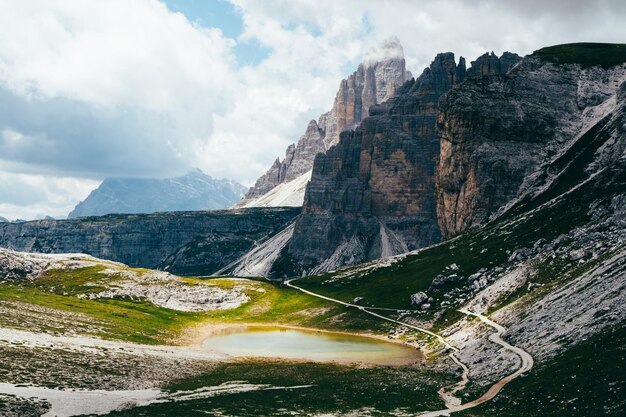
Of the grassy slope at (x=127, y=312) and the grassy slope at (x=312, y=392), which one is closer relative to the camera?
the grassy slope at (x=312, y=392)

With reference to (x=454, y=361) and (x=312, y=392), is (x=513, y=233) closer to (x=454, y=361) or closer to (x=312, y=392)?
(x=454, y=361)

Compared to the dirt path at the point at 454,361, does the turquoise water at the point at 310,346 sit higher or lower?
lower

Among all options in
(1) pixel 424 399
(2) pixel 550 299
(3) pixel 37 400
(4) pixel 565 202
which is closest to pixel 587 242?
(2) pixel 550 299

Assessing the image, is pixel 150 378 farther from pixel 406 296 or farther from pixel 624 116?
pixel 624 116

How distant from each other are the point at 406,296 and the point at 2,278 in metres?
107

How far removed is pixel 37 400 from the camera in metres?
60.6

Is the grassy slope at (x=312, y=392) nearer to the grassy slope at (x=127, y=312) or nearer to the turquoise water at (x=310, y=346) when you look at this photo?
the turquoise water at (x=310, y=346)

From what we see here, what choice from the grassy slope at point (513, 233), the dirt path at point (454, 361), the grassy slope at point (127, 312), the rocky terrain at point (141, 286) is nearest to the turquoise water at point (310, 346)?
the dirt path at point (454, 361)

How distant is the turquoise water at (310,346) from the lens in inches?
4272

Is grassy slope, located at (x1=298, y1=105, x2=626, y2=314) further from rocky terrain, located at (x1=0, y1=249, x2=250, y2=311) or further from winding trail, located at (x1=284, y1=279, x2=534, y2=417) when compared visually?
winding trail, located at (x1=284, y1=279, x2=534, y2=417)

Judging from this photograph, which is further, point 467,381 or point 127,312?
point 127,312

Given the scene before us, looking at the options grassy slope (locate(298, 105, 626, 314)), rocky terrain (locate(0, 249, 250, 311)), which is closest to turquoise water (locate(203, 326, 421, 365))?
grassy slope (locate(298, 105, 626, 314))

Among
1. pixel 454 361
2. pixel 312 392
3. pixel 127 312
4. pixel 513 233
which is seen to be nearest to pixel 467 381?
pixel 454 361

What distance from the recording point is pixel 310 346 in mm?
123688
